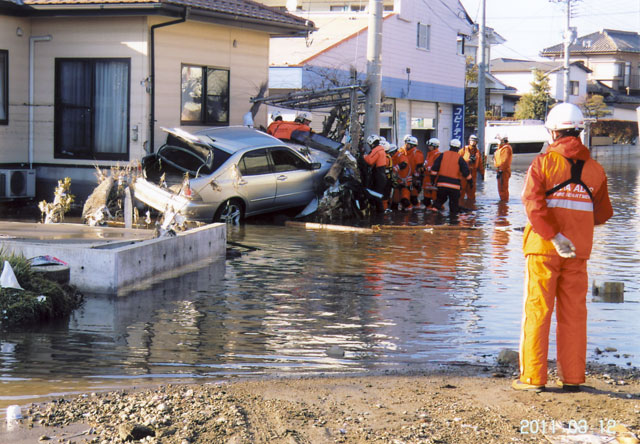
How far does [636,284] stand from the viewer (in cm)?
1207

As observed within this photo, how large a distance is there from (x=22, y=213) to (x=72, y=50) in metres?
3.86

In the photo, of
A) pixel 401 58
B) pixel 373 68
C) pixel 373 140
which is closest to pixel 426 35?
pixel 401 58

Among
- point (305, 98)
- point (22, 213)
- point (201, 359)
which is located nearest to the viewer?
point (201, 359)

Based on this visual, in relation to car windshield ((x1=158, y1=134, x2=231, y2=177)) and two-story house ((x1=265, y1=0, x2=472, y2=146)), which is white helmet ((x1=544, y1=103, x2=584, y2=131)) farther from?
two-story house ((x1=265, y1=0, x2=472, y2=146))

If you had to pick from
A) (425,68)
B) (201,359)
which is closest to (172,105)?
(201,359)

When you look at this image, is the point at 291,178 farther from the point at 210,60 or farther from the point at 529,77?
the point at 529,77

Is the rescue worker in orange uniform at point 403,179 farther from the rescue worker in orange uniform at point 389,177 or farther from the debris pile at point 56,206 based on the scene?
the debris pile at point 56,206

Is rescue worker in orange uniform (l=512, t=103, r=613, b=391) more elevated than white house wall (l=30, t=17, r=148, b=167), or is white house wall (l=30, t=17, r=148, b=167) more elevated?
white house wall (l=30, t=17, r=148, b=167)

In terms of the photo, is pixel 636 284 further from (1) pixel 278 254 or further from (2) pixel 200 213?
(2) pixel 200 213

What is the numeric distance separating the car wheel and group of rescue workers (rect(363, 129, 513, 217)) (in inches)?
166

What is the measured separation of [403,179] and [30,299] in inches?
557

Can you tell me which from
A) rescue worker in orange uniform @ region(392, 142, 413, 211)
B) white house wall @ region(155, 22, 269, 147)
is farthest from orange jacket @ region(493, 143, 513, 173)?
white house wall @ region(155, 22, 269, 147)

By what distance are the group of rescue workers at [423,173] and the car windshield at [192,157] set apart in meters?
4.76

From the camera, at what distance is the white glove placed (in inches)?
257
